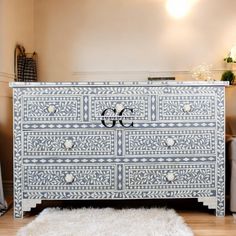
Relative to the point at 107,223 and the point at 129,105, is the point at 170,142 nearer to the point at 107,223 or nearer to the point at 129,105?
the point at 129,105

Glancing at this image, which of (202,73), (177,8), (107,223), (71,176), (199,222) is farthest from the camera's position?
(177,8)

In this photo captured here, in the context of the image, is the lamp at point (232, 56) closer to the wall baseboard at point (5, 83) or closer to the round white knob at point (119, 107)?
the round white knob at point (119, 107)

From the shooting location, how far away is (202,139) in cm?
225

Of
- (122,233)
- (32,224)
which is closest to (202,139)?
(122,233)

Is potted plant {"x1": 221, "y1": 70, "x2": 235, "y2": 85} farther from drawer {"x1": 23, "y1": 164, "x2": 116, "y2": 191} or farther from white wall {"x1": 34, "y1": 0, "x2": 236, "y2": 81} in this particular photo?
drawer {"x1": 23, "y1": 164, "x2": 116, "y2": 191}

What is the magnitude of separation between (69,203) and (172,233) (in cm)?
104

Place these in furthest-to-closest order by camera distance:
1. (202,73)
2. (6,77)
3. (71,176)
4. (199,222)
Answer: (202,73), (6,77), (71,176), (199,222)

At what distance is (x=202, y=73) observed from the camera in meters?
2.91

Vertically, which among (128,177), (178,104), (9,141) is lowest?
(128,177)

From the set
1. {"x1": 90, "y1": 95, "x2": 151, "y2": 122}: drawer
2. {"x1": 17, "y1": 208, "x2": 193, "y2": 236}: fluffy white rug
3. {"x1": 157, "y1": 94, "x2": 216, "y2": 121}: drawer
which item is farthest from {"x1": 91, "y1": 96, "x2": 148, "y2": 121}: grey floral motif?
{"x1": 17, "y1": 208, "x2": 193, "y2": 236}: fluffy white rug

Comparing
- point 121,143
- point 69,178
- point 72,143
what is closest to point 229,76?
point 121,143

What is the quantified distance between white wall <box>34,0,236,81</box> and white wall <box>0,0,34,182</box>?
217 millimetres

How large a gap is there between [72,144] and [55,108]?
275 mm

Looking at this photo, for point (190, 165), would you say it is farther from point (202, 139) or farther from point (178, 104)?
point (178, 104)
